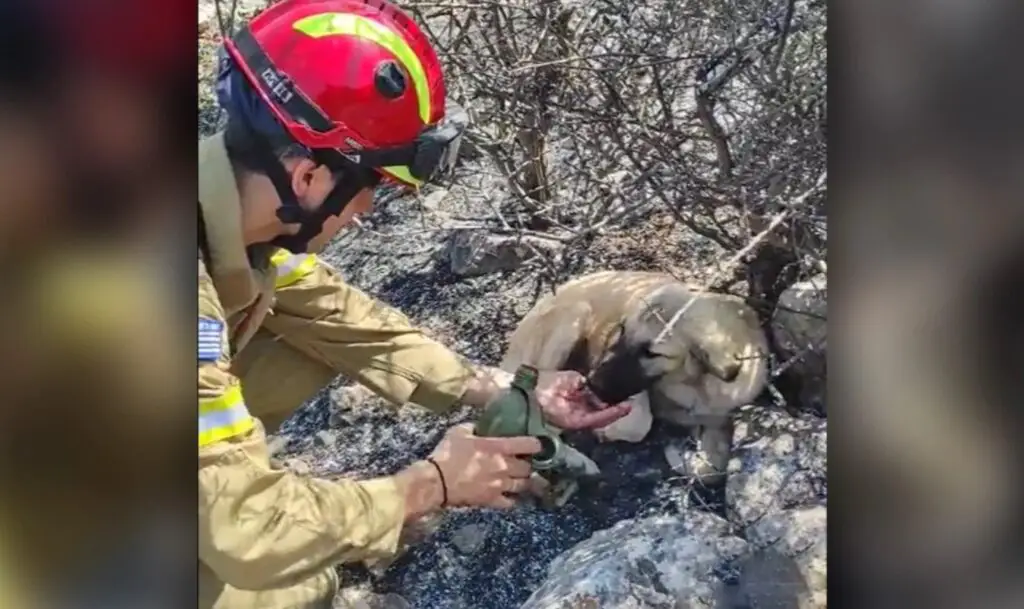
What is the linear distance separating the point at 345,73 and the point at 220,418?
29.7 inches

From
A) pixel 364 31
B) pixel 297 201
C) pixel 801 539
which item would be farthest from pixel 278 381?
pixel 801 539

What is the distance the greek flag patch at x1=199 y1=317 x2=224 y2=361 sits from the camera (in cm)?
205

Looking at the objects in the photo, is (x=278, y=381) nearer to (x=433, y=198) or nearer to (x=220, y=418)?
(x=220, y=418)

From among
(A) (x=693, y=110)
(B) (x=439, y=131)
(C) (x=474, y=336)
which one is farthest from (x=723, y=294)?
(B) (x=439, y=131)

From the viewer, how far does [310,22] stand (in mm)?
2002

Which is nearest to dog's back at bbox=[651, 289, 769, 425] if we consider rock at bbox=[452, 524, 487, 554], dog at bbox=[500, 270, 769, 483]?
dog at bbox=[500, 270, 769, 483]

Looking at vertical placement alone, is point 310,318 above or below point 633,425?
above

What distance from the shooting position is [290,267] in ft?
6.80

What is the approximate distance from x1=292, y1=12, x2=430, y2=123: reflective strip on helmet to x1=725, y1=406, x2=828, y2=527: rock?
1006 millimetres

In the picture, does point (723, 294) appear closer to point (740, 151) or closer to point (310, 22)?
point (740, 151)

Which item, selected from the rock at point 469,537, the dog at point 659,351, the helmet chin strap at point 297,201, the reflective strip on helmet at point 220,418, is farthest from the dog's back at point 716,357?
the reflective strip on helmet at point 220,418

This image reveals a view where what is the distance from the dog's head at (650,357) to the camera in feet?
6.99
